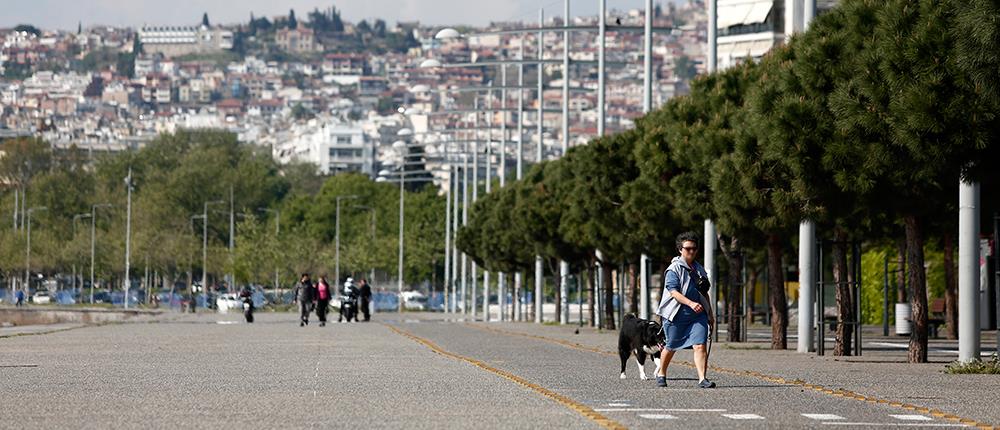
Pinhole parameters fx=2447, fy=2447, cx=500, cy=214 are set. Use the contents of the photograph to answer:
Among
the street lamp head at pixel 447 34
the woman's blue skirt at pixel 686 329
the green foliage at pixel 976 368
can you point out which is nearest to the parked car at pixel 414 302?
the street lamp head at pixel 447 34

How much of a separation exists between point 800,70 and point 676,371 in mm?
5356

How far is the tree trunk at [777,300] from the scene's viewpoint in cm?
4434

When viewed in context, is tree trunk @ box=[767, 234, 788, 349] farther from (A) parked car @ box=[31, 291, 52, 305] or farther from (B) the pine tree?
(A) parked car @ box=[31, 291, 52, 305]

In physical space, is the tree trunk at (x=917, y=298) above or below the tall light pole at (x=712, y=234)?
below

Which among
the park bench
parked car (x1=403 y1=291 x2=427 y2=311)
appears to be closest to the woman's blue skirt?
the park bench

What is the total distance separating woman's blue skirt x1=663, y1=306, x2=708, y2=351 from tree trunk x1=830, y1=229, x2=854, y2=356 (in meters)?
12.8

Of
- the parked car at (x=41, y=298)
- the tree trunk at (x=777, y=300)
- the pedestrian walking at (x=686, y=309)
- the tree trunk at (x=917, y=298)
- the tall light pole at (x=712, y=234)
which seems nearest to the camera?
the pedestrian walking at (x=686, y=309)

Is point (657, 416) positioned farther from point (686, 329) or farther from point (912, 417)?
point (686, 329)

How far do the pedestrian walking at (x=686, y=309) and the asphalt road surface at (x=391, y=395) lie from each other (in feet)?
1.17

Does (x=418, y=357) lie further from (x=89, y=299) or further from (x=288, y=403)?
(x=89, y=299)

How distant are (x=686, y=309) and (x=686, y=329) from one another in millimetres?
225

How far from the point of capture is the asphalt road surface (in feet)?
67.4

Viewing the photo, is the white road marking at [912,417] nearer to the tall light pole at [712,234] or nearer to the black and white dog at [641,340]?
the black and white dog at [641,340]

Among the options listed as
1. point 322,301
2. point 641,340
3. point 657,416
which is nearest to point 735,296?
point 641,340
